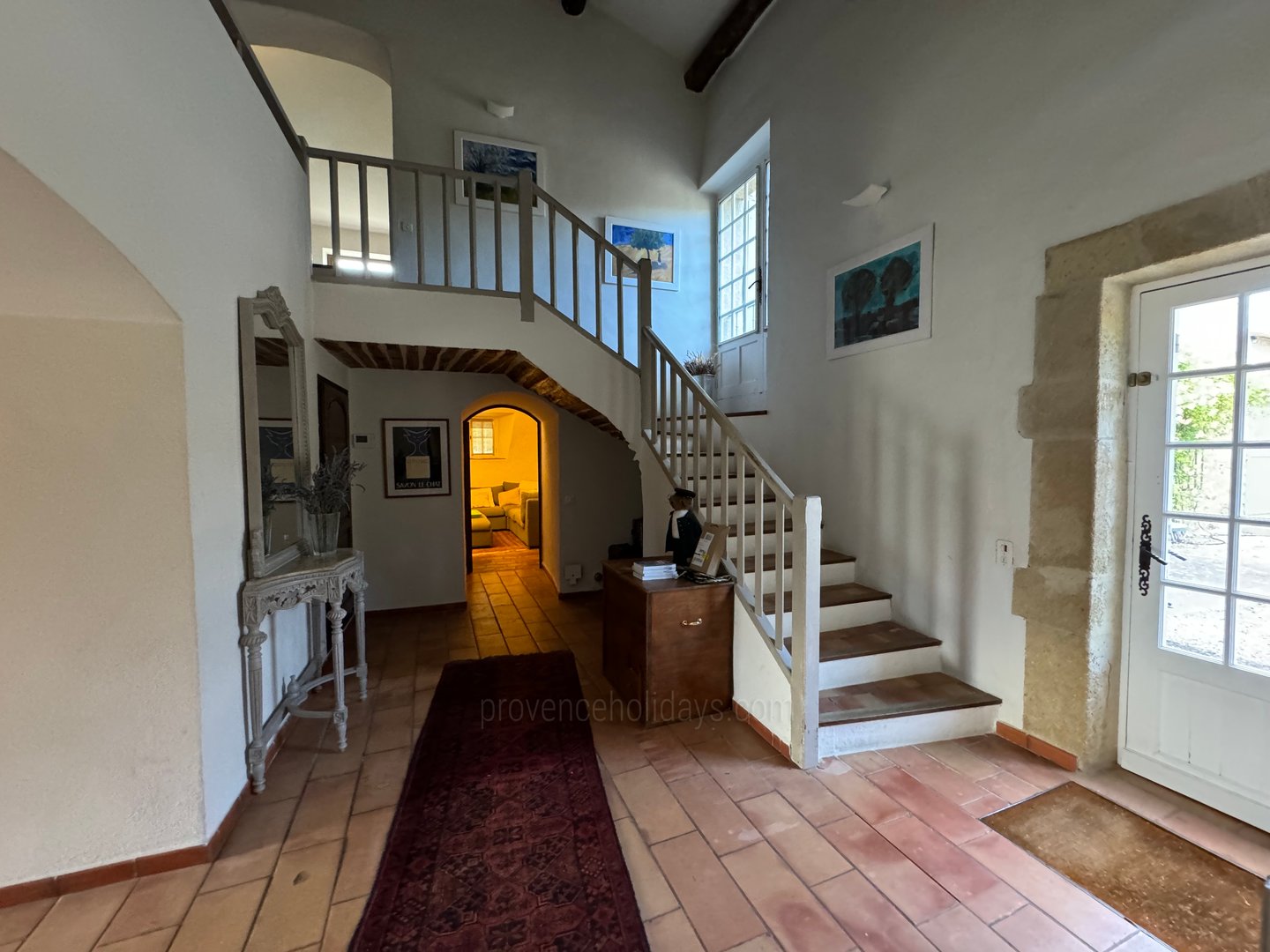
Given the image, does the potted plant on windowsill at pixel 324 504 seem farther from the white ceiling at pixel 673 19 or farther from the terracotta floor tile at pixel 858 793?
the white ceiling at pixel 673 19

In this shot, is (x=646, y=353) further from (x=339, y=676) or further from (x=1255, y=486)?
(x=1255, y=486)

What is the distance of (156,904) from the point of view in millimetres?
1697

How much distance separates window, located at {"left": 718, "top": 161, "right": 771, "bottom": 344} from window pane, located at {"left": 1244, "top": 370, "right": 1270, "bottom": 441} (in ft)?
10.9

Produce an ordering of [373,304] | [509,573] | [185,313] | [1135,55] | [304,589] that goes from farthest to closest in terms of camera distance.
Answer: [509,573], [373,304], [304,589], [1135,55], [185,313]

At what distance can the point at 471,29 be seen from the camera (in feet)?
15.8

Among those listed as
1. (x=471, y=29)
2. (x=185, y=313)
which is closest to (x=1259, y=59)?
(x=185, y=313)

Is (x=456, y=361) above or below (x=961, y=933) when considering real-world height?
above

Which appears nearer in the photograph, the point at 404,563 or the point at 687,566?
the point at 687,566

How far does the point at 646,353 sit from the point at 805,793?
9.40 ft

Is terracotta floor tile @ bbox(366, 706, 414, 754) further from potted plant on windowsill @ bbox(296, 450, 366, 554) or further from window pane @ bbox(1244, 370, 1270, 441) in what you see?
window pane @ bbox(1244, 370, 1270, 441)

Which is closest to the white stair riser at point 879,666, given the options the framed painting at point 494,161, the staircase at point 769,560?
the staircase at point 769,560

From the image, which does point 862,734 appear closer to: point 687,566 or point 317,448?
point 687,566

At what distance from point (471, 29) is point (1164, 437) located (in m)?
5.97

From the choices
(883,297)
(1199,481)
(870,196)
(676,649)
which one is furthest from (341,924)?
(870,196)
